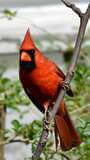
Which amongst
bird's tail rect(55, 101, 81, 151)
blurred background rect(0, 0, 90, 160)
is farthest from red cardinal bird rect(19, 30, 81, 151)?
blurred background rect(0, 0, 90, 160)

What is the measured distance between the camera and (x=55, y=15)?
5301mm

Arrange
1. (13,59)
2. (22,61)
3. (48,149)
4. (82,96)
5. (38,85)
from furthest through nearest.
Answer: (13,59), (82,96), (48,149), (38,85), (22,61)

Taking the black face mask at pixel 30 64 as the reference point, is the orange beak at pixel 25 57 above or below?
above

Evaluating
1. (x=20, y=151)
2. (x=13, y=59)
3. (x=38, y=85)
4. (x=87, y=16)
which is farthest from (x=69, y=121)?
(x=13, y=59)

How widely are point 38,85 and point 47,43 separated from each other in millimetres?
2396

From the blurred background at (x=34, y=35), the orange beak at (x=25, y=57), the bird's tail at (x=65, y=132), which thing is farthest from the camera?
the blurred background at (x=34, y=35)

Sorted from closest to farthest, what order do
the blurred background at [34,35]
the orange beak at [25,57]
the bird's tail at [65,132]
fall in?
the orange beak at [25,57]
the bird's tail at [65,132]
the blurred background at [34,35]

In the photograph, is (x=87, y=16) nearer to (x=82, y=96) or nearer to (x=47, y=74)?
(x=47, y=74)

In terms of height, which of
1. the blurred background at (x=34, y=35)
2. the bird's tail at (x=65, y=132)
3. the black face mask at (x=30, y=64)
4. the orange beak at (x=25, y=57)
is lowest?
the blurred background at (x=34, y=35)

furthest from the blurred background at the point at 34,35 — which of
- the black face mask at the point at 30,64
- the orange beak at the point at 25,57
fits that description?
the orange beak at the point at 25,57

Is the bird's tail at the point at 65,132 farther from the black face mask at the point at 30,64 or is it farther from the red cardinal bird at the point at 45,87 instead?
the black face mask at the point at 30,64

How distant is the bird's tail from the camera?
93.9 inches

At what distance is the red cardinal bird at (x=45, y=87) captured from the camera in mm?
2408

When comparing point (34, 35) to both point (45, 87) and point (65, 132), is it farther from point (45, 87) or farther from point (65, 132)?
point (65, 132)
